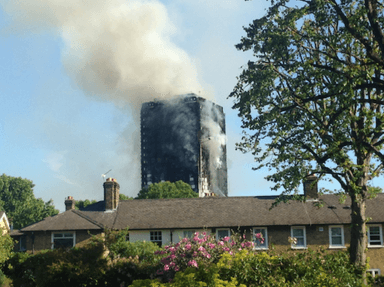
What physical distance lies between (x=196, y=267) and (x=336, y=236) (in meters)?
24.1

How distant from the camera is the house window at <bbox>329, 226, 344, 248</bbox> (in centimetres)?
4081

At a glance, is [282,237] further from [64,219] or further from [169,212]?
[64,219]

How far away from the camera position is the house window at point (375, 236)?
40531mm

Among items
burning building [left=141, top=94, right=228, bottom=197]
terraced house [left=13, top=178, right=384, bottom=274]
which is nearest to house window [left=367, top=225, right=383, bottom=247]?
terraced house [left=13, top=178, right=384, bottom=274]

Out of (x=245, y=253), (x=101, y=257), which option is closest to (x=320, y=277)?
(x=245, y=253)

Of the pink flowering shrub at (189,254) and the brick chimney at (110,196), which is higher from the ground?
the brick chimney at (110,196)

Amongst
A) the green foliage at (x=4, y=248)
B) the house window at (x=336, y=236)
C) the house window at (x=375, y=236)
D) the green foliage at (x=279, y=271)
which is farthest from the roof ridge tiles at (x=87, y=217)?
the green foliage at (x=279, y=271)

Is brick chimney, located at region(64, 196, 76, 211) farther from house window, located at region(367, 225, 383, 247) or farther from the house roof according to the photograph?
house window, located at region(367, 225, 383, 247)

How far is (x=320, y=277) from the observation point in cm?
1738

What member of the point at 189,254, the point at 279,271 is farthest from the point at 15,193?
the point at 279,271

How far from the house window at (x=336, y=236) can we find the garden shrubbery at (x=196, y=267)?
706 inches

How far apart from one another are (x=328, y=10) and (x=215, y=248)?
11.6 m

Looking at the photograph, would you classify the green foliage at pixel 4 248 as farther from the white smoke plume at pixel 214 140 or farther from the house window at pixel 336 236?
the white smoke plume at pixel 214 140

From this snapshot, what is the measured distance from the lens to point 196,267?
20141mm
